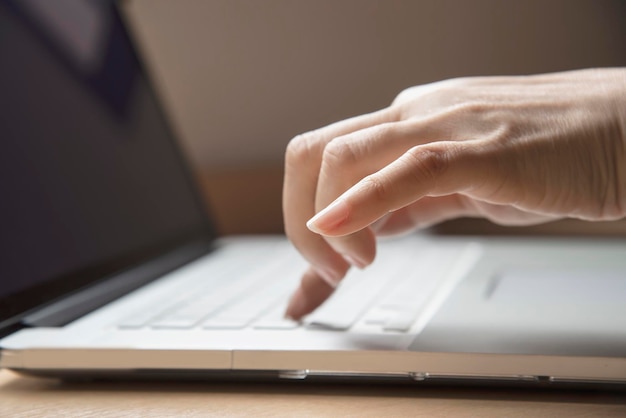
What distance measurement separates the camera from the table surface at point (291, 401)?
1.44ft

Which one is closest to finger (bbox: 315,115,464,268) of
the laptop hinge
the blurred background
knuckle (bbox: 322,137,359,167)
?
knuckle (bbox: 322,137,359,167)

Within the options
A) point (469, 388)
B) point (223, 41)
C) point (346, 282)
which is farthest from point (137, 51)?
point (469, 388)

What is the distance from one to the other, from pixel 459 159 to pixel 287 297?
0.77 ft

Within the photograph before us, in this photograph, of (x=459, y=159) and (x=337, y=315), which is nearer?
(x=459, y=159)

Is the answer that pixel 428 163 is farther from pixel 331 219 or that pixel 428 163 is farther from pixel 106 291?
pixel 106 291

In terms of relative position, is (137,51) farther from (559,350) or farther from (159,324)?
(559,350)

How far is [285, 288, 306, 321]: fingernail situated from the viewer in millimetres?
556

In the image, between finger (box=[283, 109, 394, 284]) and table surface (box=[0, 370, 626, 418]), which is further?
finger (box=[283, 109, 394, 284])

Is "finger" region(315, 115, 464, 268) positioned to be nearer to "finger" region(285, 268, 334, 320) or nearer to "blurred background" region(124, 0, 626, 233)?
"finger" region(285, 268, 334, 320)

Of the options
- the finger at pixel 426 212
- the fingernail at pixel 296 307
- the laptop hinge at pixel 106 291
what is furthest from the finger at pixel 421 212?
the laptop hinge at pixel 106 291

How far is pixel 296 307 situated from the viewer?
560mm

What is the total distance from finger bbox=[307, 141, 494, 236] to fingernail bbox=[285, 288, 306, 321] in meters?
0.11

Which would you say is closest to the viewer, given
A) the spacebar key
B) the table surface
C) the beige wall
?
the table surface

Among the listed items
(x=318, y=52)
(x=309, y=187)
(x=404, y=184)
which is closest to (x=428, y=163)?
(x=404, y=184)
